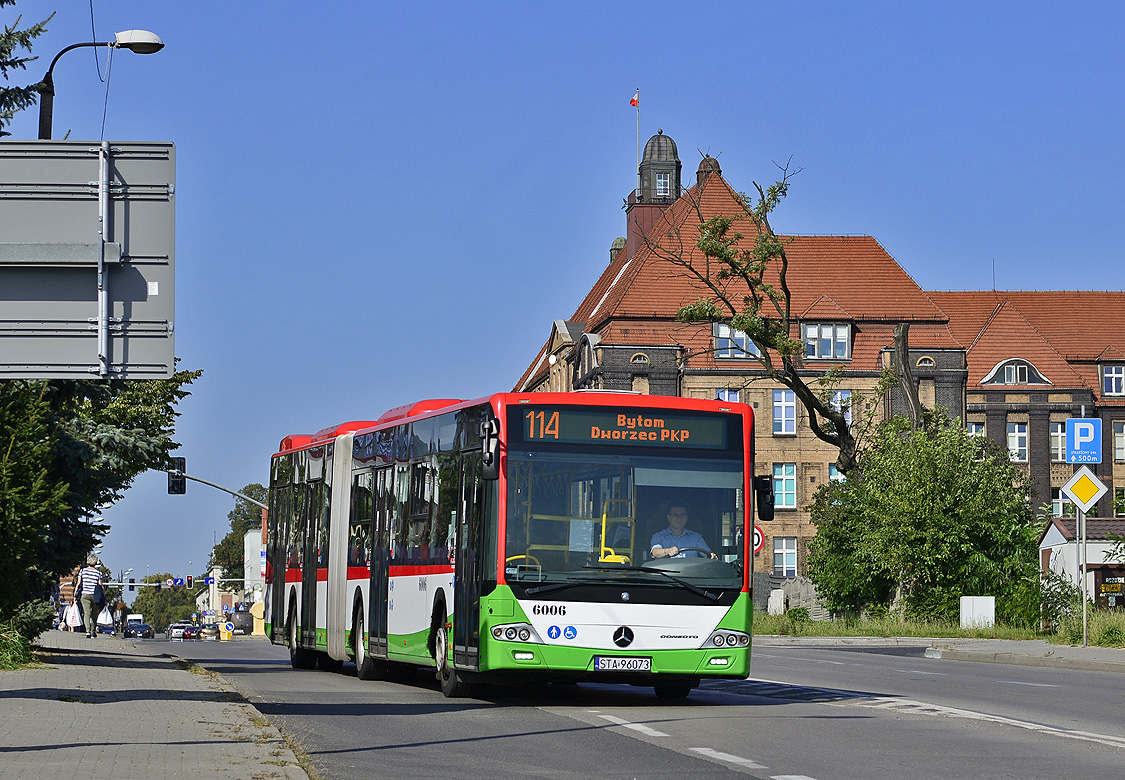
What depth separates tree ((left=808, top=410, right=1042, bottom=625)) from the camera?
43.5 metres

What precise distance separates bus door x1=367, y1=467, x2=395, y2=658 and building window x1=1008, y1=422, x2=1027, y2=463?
6544cm

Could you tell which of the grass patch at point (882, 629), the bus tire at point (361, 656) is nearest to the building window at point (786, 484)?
Result: the grass patch at point (882, 629)

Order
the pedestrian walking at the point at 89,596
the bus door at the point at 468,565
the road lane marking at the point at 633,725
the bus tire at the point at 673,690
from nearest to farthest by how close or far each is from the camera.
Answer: the road lane marking at the point at 633,725 → the bus door at the point at 468,565 → the bus tire at the point at 673,690 → the pedestrian walking at the point at 89,596

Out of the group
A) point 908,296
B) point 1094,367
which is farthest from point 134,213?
point 1094,367

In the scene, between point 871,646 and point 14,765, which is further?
point 871,646

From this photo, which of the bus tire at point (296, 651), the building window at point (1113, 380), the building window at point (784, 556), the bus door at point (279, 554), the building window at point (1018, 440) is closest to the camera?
the bus tire at point (296, 651)

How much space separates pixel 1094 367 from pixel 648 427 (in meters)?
75.4

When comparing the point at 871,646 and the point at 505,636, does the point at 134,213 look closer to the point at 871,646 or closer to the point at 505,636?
the point at 505,636

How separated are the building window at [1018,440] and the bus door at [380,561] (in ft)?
215

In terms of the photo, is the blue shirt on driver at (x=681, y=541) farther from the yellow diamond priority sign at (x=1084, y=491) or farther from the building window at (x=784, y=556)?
the building window at (x=784, y=556)

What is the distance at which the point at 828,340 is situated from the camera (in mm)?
78812

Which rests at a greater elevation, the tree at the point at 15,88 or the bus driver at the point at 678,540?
the tree at the point at 15,88

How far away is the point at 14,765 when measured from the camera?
32.0ft

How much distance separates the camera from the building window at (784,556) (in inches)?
3022
